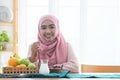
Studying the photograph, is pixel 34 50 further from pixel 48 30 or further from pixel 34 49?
pixel 48 30

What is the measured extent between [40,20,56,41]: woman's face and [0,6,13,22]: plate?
1317 mm

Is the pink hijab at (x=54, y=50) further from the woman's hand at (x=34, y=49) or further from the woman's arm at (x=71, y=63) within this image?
the woman's hand at (x=34, y=49)

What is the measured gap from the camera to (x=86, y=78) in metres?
1.62

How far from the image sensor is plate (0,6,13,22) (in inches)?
149

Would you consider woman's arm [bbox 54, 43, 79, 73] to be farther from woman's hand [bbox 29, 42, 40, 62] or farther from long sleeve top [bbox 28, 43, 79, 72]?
woman's hand [bbox 29, 42, 40, 62]

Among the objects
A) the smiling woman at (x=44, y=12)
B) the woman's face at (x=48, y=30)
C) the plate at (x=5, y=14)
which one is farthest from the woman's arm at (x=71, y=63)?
the plate at (x=5, y=14)

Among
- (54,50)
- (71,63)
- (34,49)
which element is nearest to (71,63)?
(71,63)

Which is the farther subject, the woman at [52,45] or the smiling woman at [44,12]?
the smiling woman at [44,12]

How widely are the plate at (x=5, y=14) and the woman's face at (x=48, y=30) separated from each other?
132cm

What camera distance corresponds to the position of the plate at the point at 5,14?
379 cm

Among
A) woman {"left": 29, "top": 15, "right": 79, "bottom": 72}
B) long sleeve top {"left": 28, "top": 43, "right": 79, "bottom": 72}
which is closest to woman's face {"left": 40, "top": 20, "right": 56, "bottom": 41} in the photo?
woman {"left": 29, "top": 15, "right": 79, "bottom": 72}

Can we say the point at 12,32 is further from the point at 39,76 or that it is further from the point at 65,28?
the point at 39,76

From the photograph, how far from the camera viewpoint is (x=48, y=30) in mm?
2574

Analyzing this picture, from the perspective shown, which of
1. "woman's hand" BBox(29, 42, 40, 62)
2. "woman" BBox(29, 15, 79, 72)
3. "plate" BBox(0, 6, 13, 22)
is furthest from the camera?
"plate" BBox(0, 6, 13, 22)
